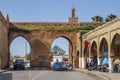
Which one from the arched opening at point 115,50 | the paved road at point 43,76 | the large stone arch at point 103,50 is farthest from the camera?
the large stone arch at point 103,50

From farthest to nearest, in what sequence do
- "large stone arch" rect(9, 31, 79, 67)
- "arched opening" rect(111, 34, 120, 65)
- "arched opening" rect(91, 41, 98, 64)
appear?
"large stone arch" rect(9, 31, 79, 67), "arched opening" rect(91, 41, 98, 64), "arched opening" rect(111, 34, 120, 65)

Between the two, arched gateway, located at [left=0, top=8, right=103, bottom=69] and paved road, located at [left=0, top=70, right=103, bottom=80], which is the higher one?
arched gateway, located at [left=0, top=8, right=103, bottom=69]

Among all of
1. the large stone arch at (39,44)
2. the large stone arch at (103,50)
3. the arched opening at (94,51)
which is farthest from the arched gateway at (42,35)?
the large stone arch at (103,50)

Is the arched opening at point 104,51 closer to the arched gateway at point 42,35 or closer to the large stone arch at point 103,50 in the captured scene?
the large stone arch at point 103,50

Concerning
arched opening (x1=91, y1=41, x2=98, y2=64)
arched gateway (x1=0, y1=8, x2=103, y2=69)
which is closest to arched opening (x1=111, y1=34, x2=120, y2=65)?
arched opening (x1=91, y1=41, x2=98, y2=64)

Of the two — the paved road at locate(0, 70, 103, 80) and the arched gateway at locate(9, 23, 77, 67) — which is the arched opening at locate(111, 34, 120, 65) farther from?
the arched gateway at locate(9, 23, 77, 67)

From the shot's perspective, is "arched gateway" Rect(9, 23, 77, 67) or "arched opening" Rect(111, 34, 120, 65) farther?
"arched gateway" Rect(9, 23, 77, 67)

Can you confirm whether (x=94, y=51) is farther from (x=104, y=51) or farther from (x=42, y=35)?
(x=42, y=35)

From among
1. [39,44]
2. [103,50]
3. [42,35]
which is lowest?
[103,50]

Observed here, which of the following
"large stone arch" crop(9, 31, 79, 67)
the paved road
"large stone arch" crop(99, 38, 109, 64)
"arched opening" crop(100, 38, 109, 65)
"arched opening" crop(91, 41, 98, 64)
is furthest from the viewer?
"large stone arch" crop(9, 31, 79, 67)

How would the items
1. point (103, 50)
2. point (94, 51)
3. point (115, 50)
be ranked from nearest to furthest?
point (115, 50) < point (103, 50) < point (94, 51)

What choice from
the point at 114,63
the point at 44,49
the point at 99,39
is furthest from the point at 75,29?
the point at 114,63

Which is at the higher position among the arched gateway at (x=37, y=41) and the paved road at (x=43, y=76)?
the arched gateway at (x=37, y=41)

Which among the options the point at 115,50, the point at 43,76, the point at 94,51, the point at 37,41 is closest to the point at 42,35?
the point at 37,41
